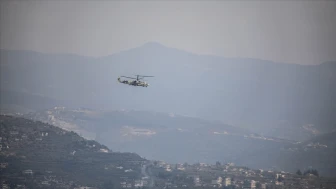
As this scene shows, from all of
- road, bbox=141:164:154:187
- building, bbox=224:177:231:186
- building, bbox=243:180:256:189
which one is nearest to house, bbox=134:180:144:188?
road, bbox=141:164:154:187

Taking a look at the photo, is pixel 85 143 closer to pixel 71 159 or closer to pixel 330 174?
pixel 71 159

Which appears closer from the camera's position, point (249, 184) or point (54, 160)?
point (249, 184)

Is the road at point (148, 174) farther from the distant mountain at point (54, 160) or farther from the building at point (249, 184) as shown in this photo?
the building at point (249, 184)

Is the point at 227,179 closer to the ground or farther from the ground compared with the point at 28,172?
farther from the ground

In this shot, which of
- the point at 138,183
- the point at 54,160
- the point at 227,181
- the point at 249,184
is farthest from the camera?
the point at 54,160

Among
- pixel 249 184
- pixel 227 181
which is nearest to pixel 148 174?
pixel 227 181

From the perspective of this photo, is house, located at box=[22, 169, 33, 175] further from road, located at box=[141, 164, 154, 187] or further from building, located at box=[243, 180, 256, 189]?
building, located at box=[243, 180, 256, 189]

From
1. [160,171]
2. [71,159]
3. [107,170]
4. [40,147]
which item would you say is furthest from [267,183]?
[40,147]

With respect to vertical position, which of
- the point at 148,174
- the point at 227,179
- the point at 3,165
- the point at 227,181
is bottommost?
the point at 3,165

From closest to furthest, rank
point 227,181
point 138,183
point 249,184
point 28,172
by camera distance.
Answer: point 138,183
point 28,172
point 249,184
point 227,181

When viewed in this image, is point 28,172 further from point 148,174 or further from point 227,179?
point 227,179

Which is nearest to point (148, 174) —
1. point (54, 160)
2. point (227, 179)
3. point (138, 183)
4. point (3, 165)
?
point (138, 183)
